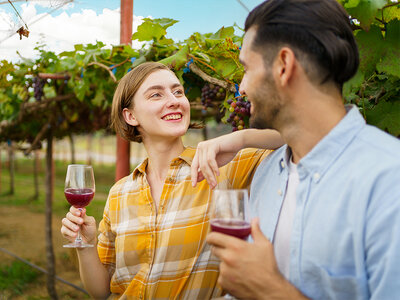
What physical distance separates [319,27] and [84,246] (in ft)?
4.71

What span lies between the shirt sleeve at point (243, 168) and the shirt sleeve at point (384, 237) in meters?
0.79

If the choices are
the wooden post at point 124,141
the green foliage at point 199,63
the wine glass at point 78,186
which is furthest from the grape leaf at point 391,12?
the wooden post at point 124,141

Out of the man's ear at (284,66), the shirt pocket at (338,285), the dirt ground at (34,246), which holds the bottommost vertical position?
the dirt ground at (34,246)

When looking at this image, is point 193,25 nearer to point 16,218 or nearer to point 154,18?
point 154,18

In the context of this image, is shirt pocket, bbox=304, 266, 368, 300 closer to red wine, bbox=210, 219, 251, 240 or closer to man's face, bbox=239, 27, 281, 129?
red wine, bbox=210, 219, 251, 240

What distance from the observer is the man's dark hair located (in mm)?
1119

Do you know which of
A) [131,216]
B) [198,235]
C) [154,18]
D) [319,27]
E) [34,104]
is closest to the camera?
[319,27]

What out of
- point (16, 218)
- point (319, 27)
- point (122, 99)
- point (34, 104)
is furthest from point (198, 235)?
point (16, 218)

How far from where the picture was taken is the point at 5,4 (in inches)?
55.1

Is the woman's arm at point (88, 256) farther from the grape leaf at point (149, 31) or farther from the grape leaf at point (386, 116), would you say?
the grape leaf at point (386, 116)

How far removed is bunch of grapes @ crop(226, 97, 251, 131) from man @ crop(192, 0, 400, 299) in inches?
21.1

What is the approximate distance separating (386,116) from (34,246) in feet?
27.6

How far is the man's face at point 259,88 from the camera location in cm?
118

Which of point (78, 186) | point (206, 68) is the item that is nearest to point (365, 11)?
point (206, 68)
